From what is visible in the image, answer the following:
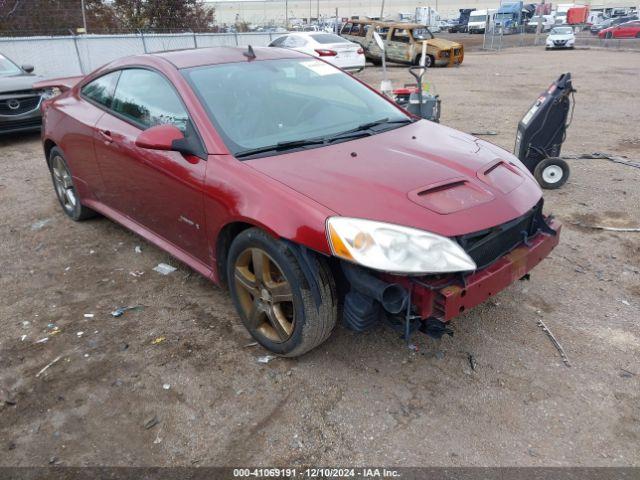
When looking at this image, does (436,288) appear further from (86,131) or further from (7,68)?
(7,68)

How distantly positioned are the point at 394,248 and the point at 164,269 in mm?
2357

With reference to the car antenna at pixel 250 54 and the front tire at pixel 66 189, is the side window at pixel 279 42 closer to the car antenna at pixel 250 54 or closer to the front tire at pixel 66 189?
the front tire at pixel 66 189

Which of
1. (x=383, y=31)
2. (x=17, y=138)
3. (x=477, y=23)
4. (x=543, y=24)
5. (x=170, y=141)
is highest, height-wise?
(x=170, y=141)

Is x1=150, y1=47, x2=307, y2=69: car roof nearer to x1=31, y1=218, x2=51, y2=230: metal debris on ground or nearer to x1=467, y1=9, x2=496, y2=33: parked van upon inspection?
x1=31, y1=218, x2=51, y2=230: metal debris on ground

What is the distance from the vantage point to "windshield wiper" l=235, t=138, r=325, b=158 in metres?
3.02

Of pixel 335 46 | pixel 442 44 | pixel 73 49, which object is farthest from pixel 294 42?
pixel 73 49

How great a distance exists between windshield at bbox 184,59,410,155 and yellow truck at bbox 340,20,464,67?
58.3 feet

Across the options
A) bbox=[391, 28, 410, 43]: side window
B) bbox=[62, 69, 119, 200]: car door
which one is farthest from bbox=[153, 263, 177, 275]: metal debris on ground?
bbox=[391, 28, 410, 43]: side window

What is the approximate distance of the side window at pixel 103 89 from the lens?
4.16 m

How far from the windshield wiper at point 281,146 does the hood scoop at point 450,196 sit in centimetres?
80

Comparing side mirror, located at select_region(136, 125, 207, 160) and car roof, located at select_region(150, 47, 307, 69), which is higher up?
car roof, located at select_region(150, 47, 307, 69)

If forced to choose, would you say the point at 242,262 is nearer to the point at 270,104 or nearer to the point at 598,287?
the point at 270,104

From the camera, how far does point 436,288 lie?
8.21ft

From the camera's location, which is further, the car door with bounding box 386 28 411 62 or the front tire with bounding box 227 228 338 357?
the car door with bounding box 386 28 411 62
